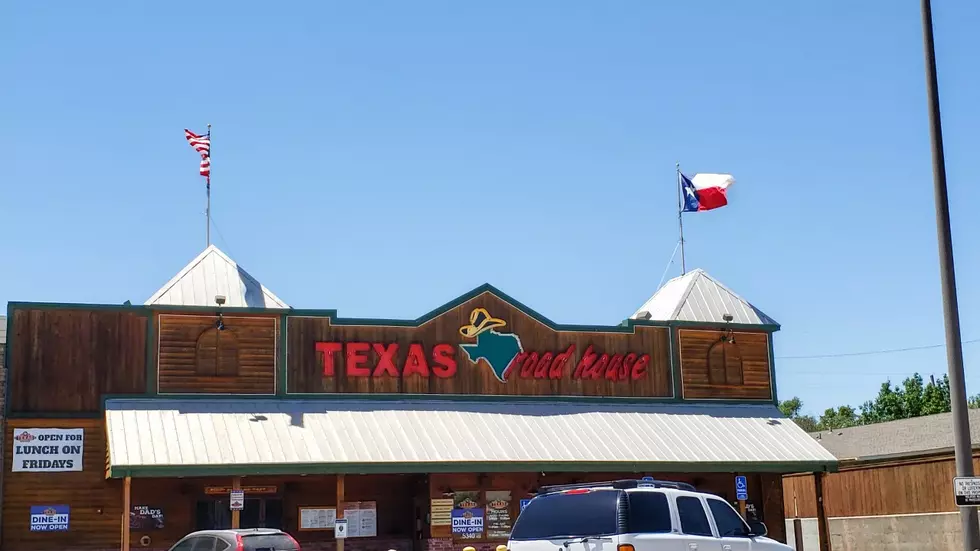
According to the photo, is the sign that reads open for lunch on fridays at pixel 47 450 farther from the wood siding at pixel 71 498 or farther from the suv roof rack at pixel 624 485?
the suv roof rack at pixel 624 485

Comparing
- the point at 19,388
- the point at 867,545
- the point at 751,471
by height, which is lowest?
the point at 867,545

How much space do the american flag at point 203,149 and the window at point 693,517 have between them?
21.5m

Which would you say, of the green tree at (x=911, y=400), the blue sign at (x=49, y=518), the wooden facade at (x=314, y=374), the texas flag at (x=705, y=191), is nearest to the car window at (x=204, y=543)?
the wooden facade at (x=314, y=374)

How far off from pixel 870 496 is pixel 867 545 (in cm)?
149

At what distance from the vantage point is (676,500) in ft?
53.0

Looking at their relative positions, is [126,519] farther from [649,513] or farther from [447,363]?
[649,513]

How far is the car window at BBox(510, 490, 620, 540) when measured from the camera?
15211 mm

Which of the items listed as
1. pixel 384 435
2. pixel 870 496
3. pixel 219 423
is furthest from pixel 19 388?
pixel 870 496

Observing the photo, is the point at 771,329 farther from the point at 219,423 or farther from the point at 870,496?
the point at 219,423

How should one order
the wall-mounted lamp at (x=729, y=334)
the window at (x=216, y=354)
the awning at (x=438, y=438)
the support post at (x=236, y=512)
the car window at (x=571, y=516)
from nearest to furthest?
the car window at (x=571, y=516) → the support post at (x=236, y=512) → the awning at (x=438, y=438) → the window at (x=216, y=354) → the wall-mounted lamp at (x=729, y=334)

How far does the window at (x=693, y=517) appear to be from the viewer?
16.2 metres

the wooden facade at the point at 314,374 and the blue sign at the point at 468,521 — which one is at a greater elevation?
the wooden facade at the point at 314,374

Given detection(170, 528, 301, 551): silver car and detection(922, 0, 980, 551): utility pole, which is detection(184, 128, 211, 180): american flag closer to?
detection(170, 528, 301, 551): silver car

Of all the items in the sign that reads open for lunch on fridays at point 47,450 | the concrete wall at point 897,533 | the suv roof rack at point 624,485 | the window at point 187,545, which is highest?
the sign that reads open for lunch on fridays at point 47,450
